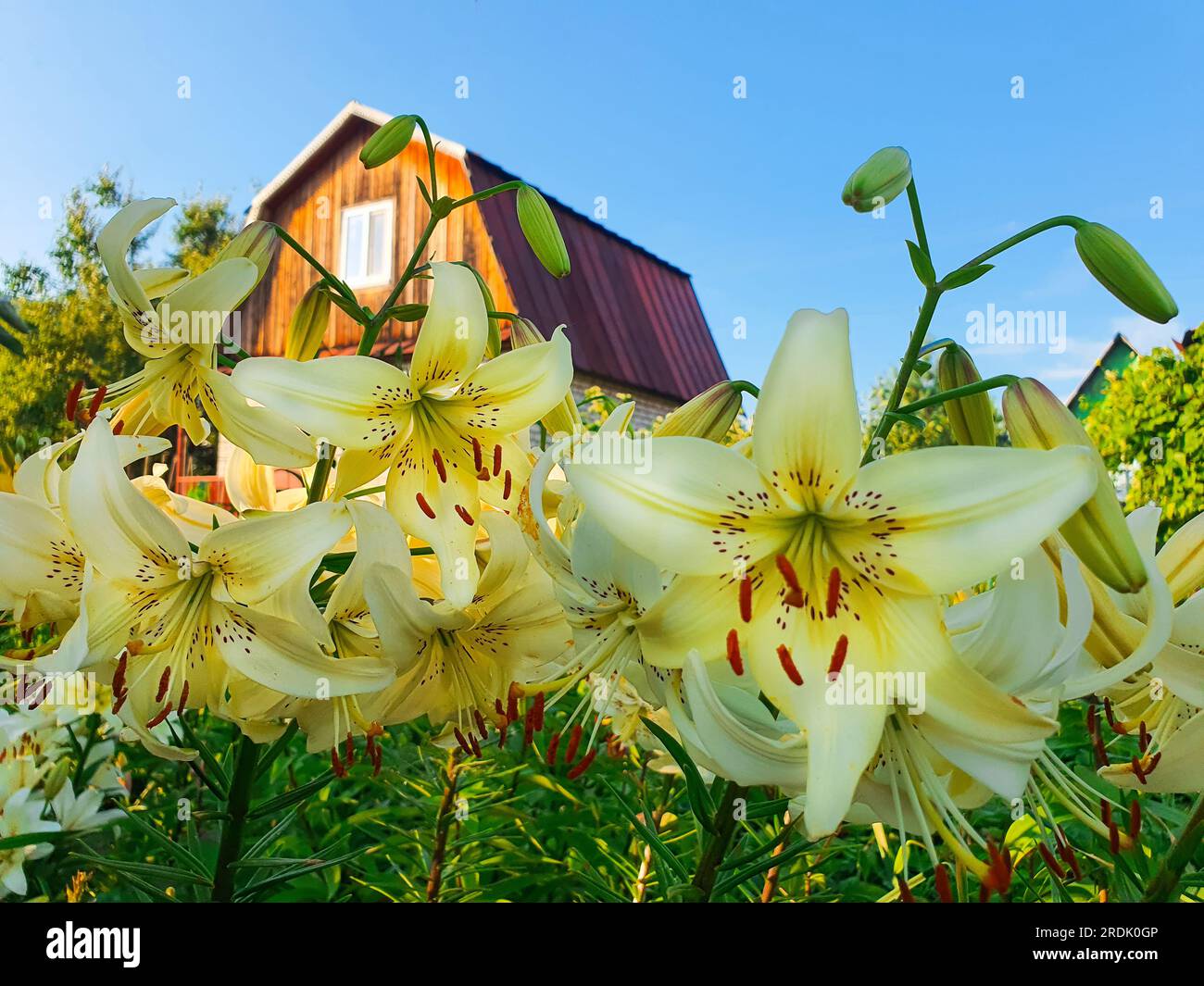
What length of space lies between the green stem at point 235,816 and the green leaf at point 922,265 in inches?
25.9

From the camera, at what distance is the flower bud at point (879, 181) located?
66 cm

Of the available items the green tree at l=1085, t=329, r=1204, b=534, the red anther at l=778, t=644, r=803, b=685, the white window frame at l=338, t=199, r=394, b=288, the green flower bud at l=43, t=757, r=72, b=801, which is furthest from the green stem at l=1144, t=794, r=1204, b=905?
the white window frame at l=338, t=199, r=394, b=288

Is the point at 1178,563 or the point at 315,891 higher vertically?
the point at 1178,563

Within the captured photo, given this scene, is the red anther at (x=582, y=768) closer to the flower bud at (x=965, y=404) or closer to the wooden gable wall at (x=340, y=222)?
the flower bud at (x=965, y=404)

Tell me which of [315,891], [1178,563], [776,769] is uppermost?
[1178,563]

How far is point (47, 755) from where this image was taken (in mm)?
1180

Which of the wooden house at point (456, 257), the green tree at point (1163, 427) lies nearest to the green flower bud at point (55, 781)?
the green tree at point (1163, 427)

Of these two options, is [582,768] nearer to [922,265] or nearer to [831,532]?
[831,532]

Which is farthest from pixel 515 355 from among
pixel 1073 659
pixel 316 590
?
pixel 1073 659

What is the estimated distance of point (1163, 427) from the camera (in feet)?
15.0

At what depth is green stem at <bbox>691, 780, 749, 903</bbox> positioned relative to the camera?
2.26 ft

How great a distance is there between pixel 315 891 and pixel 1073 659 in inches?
44.7

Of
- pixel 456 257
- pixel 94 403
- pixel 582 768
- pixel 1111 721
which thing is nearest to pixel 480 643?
pixel 582 768
